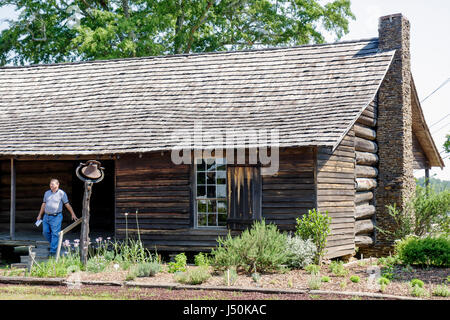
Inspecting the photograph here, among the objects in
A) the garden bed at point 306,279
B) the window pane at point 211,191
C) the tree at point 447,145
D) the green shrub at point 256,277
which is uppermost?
the tree at point 447,145

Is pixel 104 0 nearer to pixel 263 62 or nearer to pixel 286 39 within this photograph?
pixel 286 39

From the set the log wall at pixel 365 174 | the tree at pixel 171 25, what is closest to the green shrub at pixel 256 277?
the log wall at pixel 365 174

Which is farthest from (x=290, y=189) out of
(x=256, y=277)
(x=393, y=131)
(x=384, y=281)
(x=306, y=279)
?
(x=393, y=131)

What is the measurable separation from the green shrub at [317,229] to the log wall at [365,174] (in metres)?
2.69

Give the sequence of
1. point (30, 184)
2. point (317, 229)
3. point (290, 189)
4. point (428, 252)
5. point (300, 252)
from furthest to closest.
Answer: point (30, 184)
point (290, 189)
point (317, 229)
point (428, 252)
point (300, 252)

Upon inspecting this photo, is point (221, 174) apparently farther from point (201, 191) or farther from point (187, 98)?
point (187, 98)

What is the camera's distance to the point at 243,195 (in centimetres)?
1427

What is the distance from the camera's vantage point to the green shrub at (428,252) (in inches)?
520

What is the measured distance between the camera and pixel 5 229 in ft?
60.6

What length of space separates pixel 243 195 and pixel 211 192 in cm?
111

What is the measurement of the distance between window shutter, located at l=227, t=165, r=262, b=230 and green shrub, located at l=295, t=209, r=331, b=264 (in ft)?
3.67

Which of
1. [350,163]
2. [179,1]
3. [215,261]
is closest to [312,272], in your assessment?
[215,261]

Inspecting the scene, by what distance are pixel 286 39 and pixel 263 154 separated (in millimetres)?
18522

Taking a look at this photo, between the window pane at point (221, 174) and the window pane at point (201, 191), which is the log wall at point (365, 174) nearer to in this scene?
the window pane at point (221, 174)
